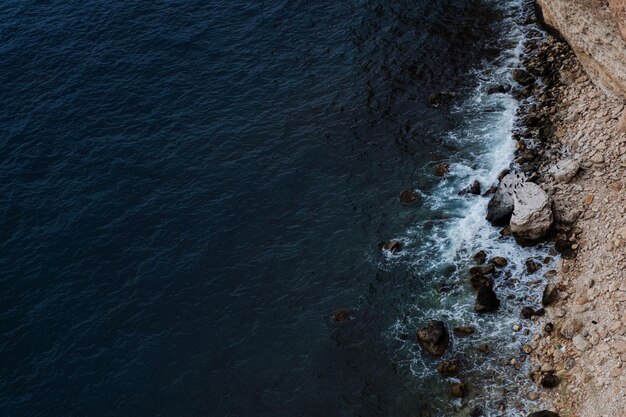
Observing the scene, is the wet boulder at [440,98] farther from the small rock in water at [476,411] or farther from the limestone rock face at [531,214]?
the small rock in water at [476,411]

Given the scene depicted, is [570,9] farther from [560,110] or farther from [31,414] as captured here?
[31,414]

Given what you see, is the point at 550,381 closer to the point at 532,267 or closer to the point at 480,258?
the point at 532,267

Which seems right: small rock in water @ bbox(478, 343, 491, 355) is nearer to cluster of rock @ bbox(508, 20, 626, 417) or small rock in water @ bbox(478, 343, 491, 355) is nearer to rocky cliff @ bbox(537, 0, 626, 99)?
cluster of rock @ bbox(508, 20, 626, 417)

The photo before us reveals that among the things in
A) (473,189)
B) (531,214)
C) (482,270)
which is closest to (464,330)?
(482,270)

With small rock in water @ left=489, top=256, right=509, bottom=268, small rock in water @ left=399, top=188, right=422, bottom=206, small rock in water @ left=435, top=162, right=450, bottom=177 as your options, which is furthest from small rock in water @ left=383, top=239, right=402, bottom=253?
small rock in water @ left=435, top=162, right=450, bottom=177

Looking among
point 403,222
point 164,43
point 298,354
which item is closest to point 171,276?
point 298,354

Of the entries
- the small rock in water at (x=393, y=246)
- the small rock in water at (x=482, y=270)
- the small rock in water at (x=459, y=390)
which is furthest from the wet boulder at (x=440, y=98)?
the small rock in water at (x=459, y=390)
